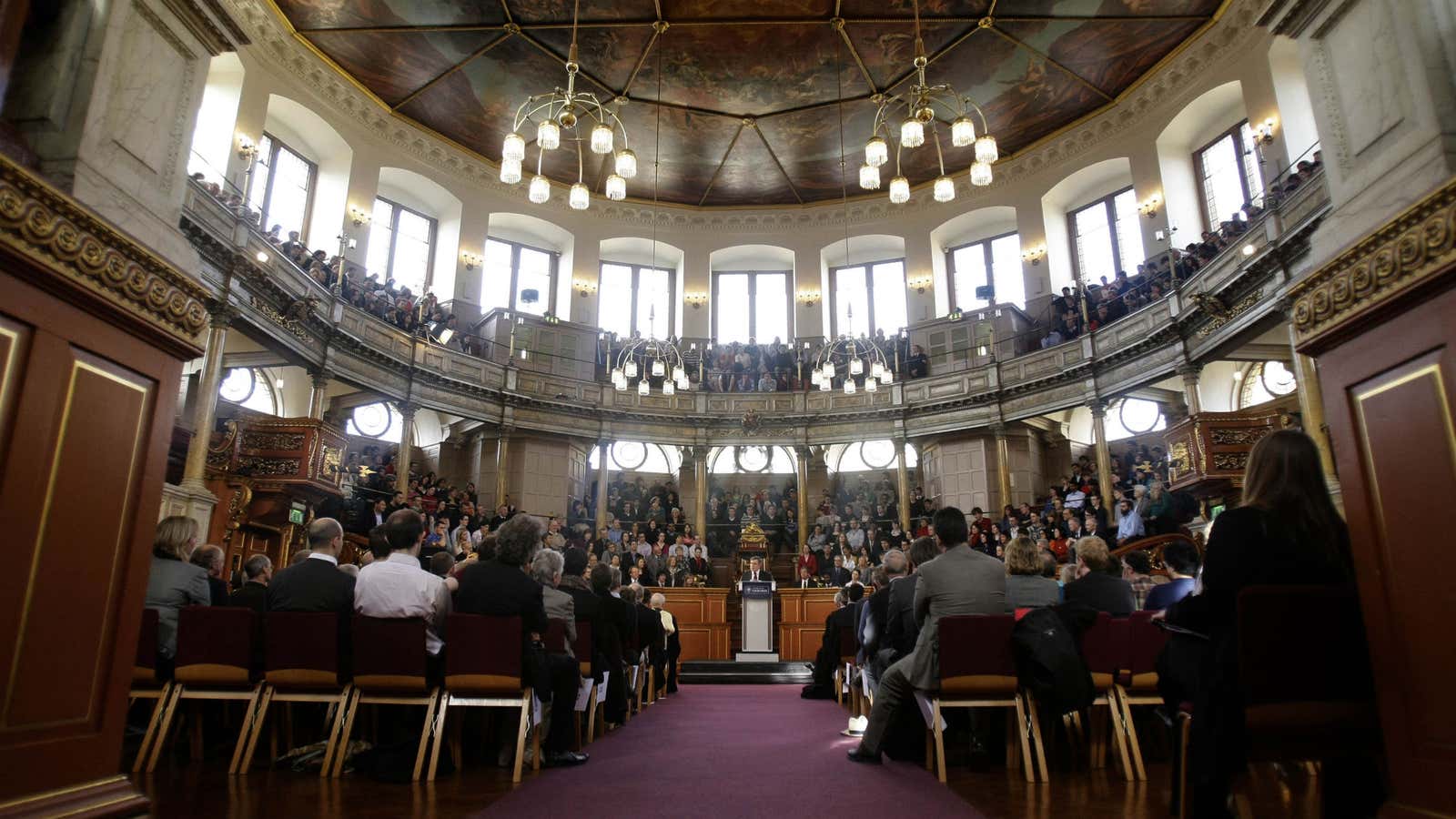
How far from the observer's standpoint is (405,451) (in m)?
16.0

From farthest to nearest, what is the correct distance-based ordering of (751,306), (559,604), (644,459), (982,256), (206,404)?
(751,306) < (644,459) < (982,256) < (206,404) < (559,604)

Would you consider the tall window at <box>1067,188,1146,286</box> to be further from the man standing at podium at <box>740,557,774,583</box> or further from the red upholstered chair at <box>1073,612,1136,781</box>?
the red upholstered chair at <box>1073,612,1136,781</box>

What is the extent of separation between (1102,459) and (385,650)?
14.5 metres

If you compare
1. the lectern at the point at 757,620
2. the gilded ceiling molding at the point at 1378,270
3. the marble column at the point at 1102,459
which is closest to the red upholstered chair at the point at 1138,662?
the gilded ceiling molding at the point at 1378,270

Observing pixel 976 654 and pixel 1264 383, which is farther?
pixel 1264 383

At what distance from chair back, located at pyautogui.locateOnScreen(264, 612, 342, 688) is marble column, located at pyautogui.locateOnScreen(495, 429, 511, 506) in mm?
13896

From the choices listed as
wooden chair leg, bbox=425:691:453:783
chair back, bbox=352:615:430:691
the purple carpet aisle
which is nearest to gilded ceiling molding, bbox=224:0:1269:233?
chair back, bbox=352:615:430:691

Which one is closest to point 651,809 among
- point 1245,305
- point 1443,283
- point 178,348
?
point 178,348

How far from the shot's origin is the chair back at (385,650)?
4.05 meters

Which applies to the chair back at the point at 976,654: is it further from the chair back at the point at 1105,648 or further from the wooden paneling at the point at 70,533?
the wooden paneling at the point at 70,533

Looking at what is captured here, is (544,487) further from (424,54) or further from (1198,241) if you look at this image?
(1198,241)

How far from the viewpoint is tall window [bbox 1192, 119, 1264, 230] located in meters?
15.0

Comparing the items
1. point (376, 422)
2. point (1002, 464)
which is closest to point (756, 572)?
point (1002, 464)

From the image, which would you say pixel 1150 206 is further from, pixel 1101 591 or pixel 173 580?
pixel 173 580
